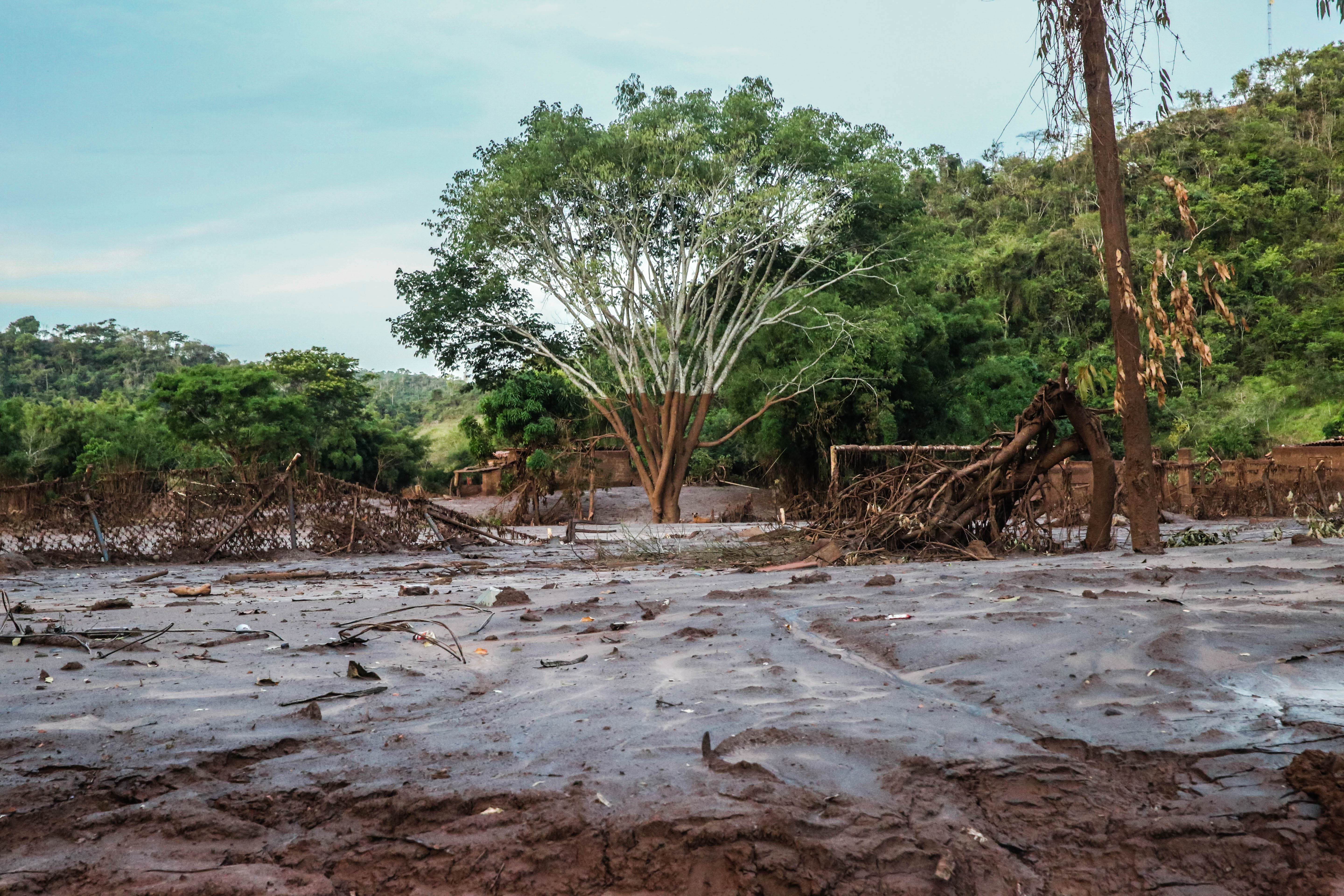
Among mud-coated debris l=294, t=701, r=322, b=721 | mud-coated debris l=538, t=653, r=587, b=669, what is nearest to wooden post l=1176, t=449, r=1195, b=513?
mud-coated debris l=538, t=653, r=587, b=669

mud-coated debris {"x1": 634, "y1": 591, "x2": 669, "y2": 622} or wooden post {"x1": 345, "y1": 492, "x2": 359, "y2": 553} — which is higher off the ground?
wooden post {"x1": 345, "y1": 492, "x2": 359, "y2": 553}

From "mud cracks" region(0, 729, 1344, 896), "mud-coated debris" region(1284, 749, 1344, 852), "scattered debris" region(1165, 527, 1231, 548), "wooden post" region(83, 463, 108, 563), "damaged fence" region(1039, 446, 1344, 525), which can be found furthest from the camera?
"damaged fence" region(1039, 446, 1344, 525)

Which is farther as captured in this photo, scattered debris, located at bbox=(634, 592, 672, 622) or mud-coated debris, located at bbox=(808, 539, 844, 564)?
mud-coated debris, located at bbox=(808, 539, 844, 564)

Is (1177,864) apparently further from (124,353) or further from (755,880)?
(124,353)

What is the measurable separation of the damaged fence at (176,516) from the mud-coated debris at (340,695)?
7.67 m

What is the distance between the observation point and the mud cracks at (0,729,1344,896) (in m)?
2.19

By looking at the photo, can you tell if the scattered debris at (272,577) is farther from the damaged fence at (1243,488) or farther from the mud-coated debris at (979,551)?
the damaged fence at (1243,488)

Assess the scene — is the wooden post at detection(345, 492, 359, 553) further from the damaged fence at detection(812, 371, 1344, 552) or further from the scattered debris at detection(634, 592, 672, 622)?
the scattered debris at detection(634, 592, 672, 622)

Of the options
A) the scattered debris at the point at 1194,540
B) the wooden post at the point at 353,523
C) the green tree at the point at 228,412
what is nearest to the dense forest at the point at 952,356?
the green tree at the point at 228,412

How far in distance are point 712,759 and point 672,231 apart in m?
22.7

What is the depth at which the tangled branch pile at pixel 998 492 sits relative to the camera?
9.31 m

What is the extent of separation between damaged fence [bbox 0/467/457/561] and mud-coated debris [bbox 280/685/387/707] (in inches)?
302

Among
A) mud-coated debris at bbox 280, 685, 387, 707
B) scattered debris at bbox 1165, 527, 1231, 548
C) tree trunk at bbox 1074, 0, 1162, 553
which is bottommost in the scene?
scattered debris at bbox 1165, 527, 1231, 548

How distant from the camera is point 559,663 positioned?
442cm
